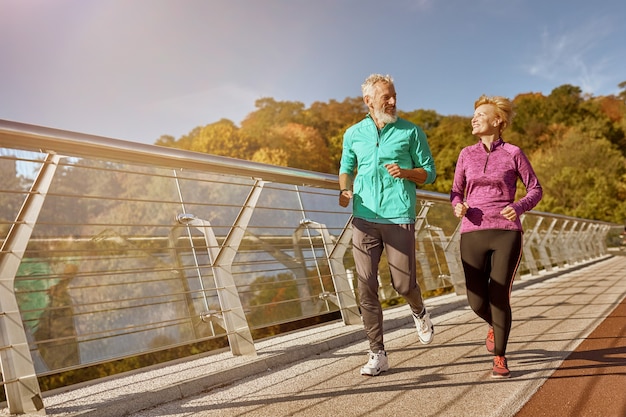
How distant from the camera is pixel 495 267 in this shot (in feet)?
12.7

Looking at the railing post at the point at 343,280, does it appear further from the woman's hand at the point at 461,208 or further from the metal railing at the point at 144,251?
the woman's hand at the point at 461,208

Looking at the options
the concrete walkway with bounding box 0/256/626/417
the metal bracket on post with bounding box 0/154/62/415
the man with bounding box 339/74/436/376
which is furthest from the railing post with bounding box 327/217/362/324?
the metal bracket on post with bounding box 0/154/62/415

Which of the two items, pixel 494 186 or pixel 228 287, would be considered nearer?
pixel 494 186

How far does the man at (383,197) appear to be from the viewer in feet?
13.1

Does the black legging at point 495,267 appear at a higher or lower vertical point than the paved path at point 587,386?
higher

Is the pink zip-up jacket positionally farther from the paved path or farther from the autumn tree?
the autumn tree

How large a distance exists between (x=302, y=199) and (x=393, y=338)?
1.44 metres

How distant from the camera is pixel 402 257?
3973 mm

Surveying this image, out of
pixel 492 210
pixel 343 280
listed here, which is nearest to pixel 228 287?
pixel 343 280

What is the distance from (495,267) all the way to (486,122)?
3.11ft

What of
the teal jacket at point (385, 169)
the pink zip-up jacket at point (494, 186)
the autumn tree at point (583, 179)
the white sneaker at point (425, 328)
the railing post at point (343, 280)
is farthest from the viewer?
the autumn tree at point (583, 179)

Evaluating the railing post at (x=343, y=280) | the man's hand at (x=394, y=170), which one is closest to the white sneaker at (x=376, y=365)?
the man's hand at (x=394, y=170)

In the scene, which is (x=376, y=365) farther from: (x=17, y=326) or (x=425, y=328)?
(x=17, y=326)

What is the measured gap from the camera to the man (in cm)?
398
